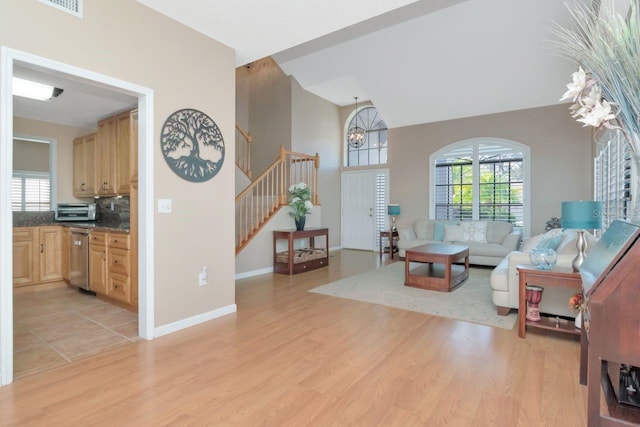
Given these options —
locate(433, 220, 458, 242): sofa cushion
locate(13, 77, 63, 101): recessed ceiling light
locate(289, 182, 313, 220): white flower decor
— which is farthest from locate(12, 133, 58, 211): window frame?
locate(433, 220, 458, 242): sofa cushion

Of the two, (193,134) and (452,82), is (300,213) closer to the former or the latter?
(193,134)

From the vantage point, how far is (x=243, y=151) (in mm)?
7246

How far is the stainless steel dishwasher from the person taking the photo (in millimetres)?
4199

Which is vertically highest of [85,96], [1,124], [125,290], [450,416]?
[85,96]

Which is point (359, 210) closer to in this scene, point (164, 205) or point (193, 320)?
point (193, 320)

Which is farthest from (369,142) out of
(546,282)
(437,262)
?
(546,282)

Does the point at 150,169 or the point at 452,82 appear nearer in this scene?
the point at 150,169

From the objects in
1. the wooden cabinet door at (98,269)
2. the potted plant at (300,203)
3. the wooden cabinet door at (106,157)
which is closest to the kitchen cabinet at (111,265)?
the wooden cabinet door at (98,269)

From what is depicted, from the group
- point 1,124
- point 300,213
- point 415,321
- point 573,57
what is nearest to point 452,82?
point 300,213

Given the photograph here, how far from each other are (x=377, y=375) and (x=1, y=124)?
2.90 meters

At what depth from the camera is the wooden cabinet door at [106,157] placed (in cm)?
444

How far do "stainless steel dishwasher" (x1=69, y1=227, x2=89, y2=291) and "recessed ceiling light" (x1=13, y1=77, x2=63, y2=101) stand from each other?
5.41 ft

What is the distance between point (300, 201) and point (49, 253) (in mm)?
3807

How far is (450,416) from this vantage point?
1.78m
